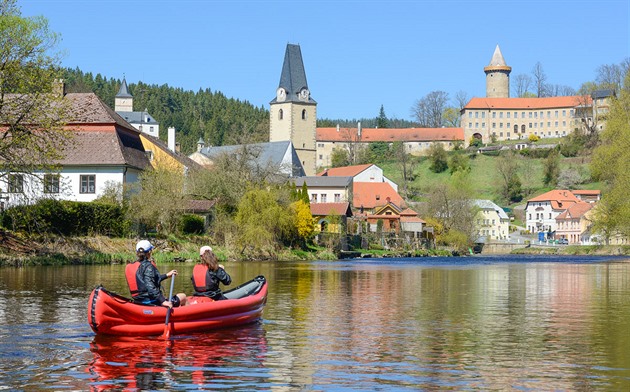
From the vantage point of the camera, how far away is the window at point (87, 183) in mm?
53938

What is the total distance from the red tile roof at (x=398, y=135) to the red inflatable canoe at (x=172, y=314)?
17013 cm

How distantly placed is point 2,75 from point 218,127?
534 feet

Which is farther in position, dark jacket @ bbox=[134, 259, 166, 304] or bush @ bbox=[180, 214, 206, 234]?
bush @ bbox=[180, 214, 206, 234]

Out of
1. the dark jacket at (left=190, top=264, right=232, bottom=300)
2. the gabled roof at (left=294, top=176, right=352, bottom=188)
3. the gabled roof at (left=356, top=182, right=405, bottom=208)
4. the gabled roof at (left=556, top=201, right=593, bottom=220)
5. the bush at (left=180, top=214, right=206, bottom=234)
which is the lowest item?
the dark jacket at (left=190, top=264, right=232, bottom=300)

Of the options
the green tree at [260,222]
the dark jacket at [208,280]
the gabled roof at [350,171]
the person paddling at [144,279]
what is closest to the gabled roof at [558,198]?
the gabled roof at [350,171]

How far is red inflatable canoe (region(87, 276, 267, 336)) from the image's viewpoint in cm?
1628

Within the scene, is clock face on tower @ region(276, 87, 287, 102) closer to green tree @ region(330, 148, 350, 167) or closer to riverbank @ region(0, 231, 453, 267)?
green tree @ region(330, 148, 350, 167)

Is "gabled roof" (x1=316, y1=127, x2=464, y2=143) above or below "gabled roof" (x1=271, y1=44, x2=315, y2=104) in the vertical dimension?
below

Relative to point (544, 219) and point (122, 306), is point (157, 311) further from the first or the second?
point (544, 219)

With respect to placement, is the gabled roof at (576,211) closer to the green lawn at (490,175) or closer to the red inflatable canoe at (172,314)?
the green lawn at (490,175)

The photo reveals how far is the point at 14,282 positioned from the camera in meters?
29.8

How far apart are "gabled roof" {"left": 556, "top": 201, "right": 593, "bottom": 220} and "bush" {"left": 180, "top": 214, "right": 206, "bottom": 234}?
88.7m

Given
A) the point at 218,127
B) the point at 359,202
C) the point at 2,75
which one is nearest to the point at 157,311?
the point at 2,75

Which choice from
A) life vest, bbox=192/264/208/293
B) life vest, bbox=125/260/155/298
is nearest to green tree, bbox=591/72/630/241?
life vest, bbox=192/264/208/293
